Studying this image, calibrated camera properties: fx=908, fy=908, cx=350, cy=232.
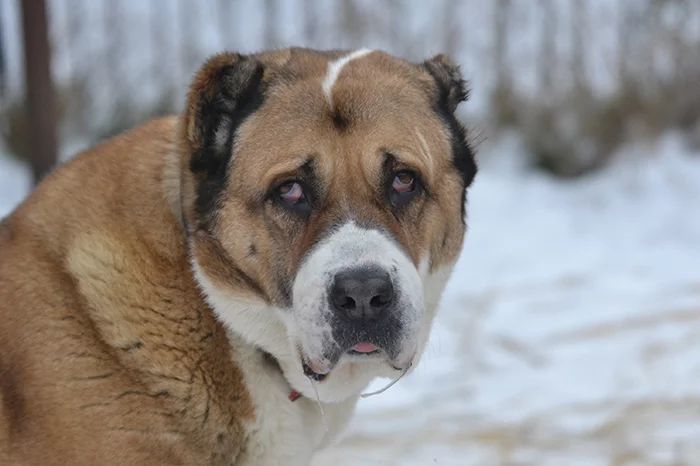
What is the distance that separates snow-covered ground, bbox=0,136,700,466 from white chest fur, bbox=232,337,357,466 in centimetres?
146

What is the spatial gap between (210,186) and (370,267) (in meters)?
0.62

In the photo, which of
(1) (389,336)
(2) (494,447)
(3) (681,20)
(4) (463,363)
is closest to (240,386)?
(1) (389,336)

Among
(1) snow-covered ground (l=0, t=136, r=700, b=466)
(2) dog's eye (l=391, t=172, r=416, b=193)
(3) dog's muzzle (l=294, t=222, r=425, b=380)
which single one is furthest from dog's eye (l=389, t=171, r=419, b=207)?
(1) snow-covered ground (l=0, t=136, r=700, b=466)

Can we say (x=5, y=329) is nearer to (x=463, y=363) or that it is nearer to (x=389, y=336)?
(x=389, y=336)

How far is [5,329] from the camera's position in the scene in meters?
2.63

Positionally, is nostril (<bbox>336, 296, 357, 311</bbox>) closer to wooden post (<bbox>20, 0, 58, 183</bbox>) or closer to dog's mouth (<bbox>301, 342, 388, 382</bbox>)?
dog's mouth (<bbox>301, 342, 388, 382</bbox>)

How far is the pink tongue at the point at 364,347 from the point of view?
2.60m

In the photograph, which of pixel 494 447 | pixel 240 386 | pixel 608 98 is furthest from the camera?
pixel 608 98

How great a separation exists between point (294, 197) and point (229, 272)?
0.30 metres

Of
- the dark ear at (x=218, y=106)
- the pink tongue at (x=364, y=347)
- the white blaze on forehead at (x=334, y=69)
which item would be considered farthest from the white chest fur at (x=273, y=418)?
the white blaze on forehead at (x=334, y=69)

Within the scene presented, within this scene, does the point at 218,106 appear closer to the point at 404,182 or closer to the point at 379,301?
the point at 404,182

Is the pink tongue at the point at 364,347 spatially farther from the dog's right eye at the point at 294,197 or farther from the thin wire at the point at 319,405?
the dog's right eye at the point at 294,197

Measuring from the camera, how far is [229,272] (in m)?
2.74

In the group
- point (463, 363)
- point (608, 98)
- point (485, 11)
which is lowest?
point (463, 363)
